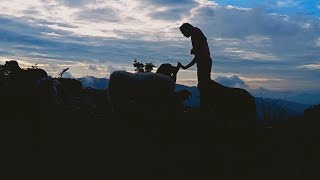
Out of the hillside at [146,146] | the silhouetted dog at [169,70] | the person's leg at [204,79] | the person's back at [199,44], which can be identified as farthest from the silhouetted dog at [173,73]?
the person's back at [199,44]

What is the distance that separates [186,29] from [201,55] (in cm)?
87

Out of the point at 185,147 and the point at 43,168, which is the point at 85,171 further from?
the point at 185,147

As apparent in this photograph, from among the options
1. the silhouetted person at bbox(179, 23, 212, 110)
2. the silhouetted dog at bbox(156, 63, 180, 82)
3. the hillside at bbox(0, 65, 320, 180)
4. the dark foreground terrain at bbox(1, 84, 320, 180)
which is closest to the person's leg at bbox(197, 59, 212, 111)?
the silhouetted person at bbox(179, 23, 212, 110)

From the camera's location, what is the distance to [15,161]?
8078 mm

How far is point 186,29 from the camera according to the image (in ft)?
39.1

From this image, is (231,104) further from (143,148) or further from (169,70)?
(143,148)

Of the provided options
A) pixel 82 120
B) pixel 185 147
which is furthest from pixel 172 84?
pixel 185 147

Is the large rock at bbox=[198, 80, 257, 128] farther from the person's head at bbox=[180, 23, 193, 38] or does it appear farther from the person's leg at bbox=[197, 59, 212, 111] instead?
the person's head at bbox=[180, 23, 193, 38]

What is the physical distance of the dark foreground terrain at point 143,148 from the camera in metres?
7.75

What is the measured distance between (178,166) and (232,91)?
466 centimetres

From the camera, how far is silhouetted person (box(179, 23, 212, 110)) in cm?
1198

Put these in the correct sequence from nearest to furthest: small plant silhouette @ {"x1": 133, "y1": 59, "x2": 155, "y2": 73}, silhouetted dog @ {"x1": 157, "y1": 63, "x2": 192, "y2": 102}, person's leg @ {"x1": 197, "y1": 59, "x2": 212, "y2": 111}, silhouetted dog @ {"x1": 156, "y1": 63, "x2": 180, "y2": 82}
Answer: person's leg @ {"x1": 197, "y1": 59, "x2": 212, "y2": 111}, silhouetted dog @ {"x1": 157, "y1": 63, "x2": 192, "y2": 102}, silhouetted dog @ {"x1": 156, "y1": 63, "x2": 180, "y2": 82}, small plant silhouette @ {"x1": 133, "y1": 59, "x2": 155, "y2": 73}

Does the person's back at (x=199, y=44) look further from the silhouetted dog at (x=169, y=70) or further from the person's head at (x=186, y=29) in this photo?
the silhouetted dog at (x=169, y=70)

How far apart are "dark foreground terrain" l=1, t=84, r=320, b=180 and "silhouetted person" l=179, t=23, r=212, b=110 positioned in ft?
3.78
